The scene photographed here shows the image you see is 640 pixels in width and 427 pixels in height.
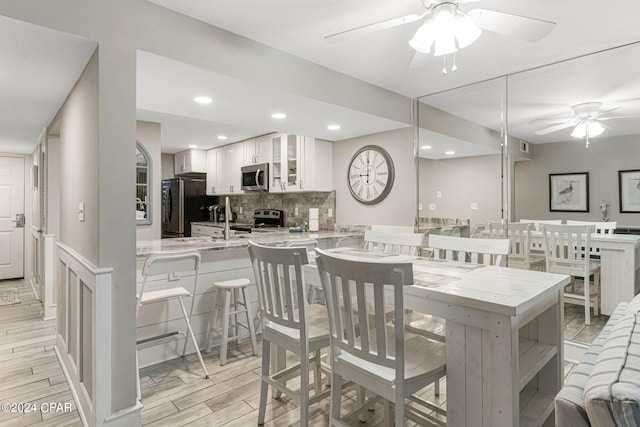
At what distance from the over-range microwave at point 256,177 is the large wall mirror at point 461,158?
2205 millimetres

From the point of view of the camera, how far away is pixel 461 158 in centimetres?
344

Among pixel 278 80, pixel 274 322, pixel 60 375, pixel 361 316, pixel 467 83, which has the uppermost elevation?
pixel 467 83

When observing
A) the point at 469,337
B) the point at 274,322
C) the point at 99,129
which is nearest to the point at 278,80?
the point at 99,129

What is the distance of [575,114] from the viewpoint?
2693 mm

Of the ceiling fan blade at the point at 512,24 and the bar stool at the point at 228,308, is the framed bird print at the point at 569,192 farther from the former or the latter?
the bar stool at the point at 228,308

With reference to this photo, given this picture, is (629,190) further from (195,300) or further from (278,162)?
(278,162)

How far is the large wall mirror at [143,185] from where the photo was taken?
13.1ft

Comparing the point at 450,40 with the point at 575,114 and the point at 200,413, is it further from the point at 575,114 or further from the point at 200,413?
the point at 200,413

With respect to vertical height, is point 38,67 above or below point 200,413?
above

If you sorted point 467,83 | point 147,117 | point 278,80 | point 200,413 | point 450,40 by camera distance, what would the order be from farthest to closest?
point 147,117
point 467,83
point 278,80
point 200,413
point 450,40

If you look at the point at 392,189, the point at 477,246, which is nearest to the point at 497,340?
the point at 477,246

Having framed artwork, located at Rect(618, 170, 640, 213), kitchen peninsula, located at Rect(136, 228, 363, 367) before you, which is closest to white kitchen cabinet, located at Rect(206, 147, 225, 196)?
kitchen peninsula, located at Rect(136, 228, 363, 367)

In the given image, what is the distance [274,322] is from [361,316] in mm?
637

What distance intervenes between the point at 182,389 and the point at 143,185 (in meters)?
2.66
